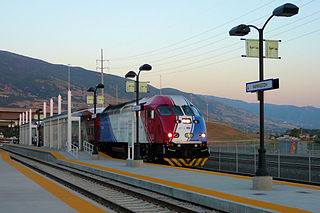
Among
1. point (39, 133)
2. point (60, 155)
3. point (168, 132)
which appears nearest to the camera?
point (168, 132)

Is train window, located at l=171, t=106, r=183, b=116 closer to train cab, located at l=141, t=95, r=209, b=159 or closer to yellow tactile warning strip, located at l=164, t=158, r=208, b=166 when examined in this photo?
train cab, located at l=141, t=95, r=209, b=159

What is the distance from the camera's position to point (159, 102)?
89.0ft

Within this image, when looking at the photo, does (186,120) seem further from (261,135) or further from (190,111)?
(261,135)

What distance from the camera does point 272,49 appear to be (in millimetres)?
15703

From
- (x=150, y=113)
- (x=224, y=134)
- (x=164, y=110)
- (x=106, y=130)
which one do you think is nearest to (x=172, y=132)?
(x=164, y=110)

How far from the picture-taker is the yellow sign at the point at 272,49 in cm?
1565

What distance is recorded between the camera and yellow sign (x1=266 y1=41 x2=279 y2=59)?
15.6 meters

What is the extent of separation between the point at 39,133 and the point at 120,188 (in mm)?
49667

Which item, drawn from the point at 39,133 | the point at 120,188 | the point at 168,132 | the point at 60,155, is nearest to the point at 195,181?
the point at 120,188

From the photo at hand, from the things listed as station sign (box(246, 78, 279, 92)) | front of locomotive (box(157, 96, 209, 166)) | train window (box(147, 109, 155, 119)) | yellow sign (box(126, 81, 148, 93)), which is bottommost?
front of locomotive (box(157, 96, 209, 166))

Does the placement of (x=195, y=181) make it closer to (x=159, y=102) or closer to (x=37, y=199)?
(x=37, y=199)

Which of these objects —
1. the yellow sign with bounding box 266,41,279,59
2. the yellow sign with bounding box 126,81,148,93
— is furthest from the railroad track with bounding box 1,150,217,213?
the yellow sign with bounding box 126,81,148,93

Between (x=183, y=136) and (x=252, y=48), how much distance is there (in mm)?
11383

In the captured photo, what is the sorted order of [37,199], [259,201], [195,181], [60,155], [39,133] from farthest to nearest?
[39,133] < [60,155] < [195,181] < [37,199] < [259,201]
